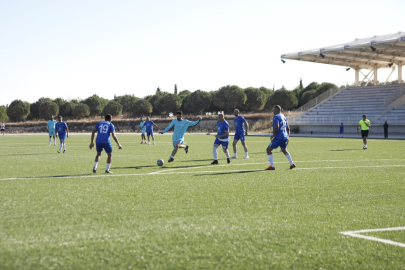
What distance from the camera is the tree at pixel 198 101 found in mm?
82312

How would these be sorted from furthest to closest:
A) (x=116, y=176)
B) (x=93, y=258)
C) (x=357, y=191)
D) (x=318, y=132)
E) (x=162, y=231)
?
(x=318, y=132), (x=116, y=176), (x=357, y=191), (x=162, y=231), (x=93, y=258)

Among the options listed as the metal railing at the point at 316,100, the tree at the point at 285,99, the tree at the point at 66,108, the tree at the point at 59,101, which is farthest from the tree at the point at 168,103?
the metal railing at the point at 316,100

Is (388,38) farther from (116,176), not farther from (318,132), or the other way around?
(116,176)

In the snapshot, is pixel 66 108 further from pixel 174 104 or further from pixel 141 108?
pixel 174 104

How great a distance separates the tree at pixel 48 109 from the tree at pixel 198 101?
2885cm

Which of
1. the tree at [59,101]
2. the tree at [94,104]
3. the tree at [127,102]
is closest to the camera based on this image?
the tree at [94,104]

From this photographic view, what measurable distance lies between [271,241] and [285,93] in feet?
240

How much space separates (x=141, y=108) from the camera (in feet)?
280

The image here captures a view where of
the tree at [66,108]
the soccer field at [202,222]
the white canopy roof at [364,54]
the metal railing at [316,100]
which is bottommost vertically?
the soccer field at [202,222]

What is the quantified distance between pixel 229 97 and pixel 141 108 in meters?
19.4

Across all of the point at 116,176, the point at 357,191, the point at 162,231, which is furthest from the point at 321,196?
the point at 116,176

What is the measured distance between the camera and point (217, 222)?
5613 mm

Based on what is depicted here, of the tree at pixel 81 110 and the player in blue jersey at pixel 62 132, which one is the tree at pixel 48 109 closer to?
the tree at pixel 81 110

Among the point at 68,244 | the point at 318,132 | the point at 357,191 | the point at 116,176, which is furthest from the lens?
the point at 318,132
